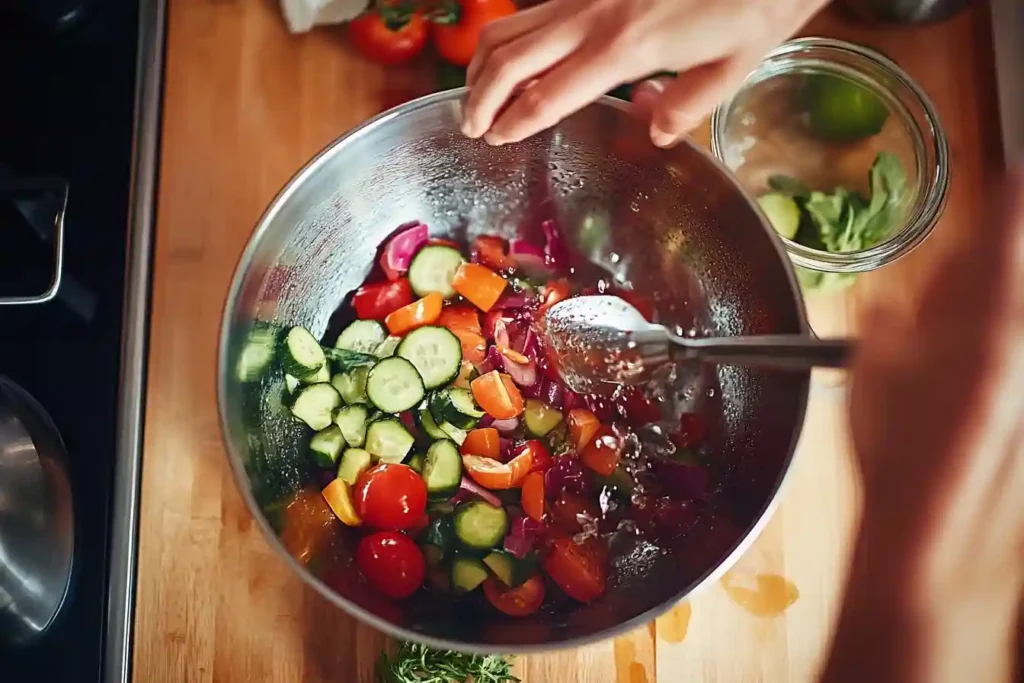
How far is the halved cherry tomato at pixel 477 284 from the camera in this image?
1.05m

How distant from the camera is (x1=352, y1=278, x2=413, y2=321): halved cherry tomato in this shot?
1.04 metres

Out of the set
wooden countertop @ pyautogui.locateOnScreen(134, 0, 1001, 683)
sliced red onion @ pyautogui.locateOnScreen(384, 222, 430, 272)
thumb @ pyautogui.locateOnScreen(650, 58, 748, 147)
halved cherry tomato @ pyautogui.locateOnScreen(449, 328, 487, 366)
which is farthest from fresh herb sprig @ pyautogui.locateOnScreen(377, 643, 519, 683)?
thumb @ pyautogui.locateOnScreen(650, 58, 748, 147)

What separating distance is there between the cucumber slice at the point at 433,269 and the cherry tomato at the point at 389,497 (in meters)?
0.24

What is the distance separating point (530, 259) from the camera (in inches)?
42.7

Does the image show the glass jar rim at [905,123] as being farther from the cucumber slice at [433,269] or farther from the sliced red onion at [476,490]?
the sliced red onion at [476,490]

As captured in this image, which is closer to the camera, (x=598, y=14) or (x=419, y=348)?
(x=598, y=14)

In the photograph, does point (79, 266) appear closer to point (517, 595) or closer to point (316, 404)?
point (316, 404)

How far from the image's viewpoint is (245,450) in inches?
31.7

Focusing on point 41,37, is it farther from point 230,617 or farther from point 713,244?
point 713,244

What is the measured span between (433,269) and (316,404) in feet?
0.76

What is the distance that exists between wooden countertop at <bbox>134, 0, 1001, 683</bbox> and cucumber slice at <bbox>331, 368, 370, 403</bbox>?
0.51 ft

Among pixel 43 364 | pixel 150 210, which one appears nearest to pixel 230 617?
pixel 43 364

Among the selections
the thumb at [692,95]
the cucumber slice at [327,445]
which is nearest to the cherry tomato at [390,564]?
the cucumber slice at [327,445]

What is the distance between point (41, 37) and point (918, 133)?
112cm
